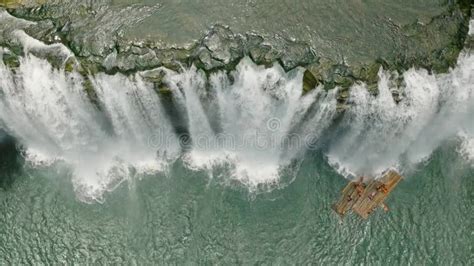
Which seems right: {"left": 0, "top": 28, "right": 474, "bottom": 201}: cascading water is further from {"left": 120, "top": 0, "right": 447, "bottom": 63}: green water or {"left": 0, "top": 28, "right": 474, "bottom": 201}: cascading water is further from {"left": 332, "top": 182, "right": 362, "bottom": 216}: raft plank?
{"left": 120, "top": 0, "right": 447, "bottom": 63}: green water

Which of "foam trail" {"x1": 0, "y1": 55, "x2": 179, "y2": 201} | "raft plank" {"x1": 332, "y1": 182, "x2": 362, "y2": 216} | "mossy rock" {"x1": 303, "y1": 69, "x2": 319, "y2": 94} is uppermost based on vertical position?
"mossy rock" {"x1": 303, "y1": 69, "x2": 319, "y2": 94}

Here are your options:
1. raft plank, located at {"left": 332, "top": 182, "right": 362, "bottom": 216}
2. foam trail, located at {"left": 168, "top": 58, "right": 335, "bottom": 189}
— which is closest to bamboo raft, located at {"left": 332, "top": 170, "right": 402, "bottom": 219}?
raft plank, located at {"left": 332, "top": 182, "right": 362, "bottom": 216}

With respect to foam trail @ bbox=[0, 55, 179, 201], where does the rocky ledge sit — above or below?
above

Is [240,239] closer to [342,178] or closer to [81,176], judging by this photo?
[342,178]

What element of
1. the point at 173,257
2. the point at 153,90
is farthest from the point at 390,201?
the point at 153,90

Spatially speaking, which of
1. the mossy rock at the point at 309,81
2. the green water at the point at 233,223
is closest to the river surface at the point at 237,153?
the green water at the point at 233,223

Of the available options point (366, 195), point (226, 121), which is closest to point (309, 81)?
point (226, 121)
